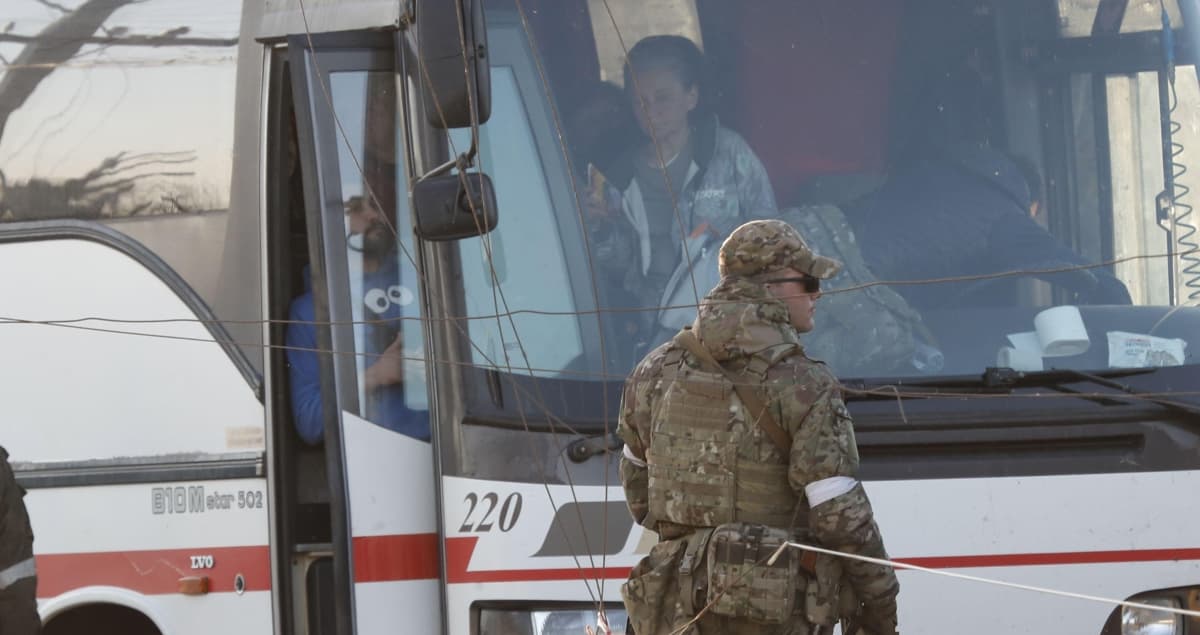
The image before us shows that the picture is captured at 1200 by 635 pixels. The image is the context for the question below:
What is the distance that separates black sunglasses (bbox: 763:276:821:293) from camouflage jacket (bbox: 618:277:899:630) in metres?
0.05

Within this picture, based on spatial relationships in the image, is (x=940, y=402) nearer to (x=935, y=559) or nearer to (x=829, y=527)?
(x=935, y=559)

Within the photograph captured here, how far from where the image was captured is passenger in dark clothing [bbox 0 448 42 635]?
4.76m

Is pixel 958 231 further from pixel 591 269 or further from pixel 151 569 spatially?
pixel 151 569

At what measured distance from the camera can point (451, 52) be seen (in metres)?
4.01

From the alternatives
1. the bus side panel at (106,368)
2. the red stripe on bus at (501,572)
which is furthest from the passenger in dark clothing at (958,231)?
the bus side panel at (106,368)

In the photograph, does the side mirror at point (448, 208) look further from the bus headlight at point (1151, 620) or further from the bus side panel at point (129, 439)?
the bus headlight at point (1151, 620)

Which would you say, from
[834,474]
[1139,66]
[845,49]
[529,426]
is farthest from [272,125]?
[1139,66]

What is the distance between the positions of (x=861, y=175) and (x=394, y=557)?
5.71 ft

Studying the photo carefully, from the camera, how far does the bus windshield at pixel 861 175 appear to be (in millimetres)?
4250

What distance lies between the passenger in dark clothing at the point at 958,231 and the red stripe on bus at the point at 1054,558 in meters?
0.72

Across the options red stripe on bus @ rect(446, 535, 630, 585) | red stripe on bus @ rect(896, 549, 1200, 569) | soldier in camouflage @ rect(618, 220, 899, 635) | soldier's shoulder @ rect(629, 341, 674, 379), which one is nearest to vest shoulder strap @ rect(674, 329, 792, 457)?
soldier in camouflage @ rect(618, 220, 899, 635)

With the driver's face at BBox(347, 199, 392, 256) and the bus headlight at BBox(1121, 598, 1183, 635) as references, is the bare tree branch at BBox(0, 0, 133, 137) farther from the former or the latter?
the bus headlight at BBox(1121, 598, 1183, 635)

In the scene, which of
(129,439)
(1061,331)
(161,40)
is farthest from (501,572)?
(161,40)

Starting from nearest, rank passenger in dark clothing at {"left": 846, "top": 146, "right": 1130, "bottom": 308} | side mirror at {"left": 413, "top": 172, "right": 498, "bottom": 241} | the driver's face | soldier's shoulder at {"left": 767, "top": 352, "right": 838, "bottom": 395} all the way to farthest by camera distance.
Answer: soldier's shoulder at {"left": 767, "top": 352, "right": 838, "bottom": 395} < side mirror at {"left": 413, "top": 172, "right": 498, "bottom": 241} < passenger in dark clothing at {"left": 846, "top": 146, "right": 1130, "bottom": 308} < the driver's face
